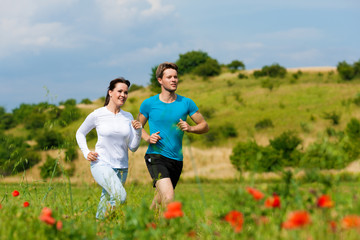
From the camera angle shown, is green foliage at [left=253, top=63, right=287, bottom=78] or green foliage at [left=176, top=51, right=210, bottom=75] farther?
green foliage at [left=176, top=51, right=210, bottom=75]

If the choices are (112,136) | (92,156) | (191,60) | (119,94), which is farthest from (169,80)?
(191,60)

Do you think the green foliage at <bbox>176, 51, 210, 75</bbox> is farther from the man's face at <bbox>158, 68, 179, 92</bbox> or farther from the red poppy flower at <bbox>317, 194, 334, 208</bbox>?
the red poppy flower at <bbox>317, 194, 334, 208</bbox>

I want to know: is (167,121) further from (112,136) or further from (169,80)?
(112,136)

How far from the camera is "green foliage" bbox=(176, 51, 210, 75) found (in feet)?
317

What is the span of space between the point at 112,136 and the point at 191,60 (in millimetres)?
93564

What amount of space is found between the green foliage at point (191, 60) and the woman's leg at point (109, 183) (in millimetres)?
90199

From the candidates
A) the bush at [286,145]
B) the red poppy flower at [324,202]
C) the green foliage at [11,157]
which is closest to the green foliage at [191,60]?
the bush at [286,145]

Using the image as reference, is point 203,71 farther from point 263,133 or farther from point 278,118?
point 263,133

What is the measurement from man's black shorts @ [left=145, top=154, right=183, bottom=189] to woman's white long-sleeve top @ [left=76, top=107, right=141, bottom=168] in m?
0.33

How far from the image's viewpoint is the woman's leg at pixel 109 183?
5051 millimetres

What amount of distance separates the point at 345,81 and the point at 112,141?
209 feet

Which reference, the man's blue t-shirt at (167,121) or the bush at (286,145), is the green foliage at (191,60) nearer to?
the bush at (286,145)

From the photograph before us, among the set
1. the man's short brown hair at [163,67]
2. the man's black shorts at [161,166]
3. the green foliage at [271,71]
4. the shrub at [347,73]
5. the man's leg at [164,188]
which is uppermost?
the green foliage at [271,71]

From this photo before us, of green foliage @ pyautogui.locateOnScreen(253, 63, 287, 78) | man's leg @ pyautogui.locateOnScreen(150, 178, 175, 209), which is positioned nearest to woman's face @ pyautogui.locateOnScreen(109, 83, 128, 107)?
man's leg @ pyautogui.locateOnScreen(150, 178, 175, 209)
